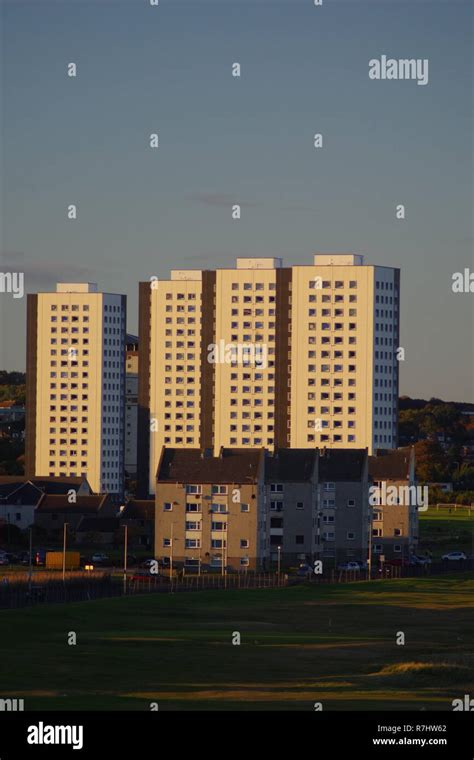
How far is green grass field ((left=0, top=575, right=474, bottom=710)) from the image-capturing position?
68.4 meters

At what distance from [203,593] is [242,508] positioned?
102 ft

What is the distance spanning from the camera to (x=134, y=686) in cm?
7181

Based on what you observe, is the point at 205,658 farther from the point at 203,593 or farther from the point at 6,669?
the point at 203,593

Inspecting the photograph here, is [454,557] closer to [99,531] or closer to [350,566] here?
[350,566]

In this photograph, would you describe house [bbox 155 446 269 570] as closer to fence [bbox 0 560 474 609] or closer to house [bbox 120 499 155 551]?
fence [bbox 0 560 474 609]

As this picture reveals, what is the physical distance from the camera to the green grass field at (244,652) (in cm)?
6838

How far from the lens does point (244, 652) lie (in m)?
87.1

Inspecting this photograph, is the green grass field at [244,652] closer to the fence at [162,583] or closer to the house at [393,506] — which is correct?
the fence at [162,583]

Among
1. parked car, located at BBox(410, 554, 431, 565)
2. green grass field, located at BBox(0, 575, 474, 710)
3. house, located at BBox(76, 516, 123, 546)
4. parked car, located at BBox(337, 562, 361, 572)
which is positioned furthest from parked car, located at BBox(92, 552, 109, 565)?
parked car, located at BBox(410, 554, 431, 565)

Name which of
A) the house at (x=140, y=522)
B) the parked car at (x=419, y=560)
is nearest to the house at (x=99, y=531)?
the house at (x=140, y=522)

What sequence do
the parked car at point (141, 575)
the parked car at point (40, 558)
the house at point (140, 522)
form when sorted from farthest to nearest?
the house at point (140, 522)
the parked car at point (40, 558)
the parked car at point (141, 575)

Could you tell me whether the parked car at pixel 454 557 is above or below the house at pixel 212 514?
below

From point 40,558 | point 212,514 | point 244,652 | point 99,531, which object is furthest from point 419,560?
point 244,652
